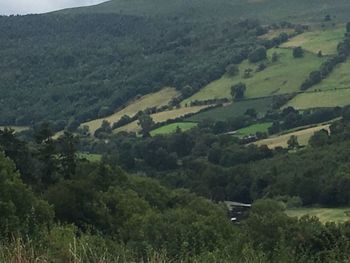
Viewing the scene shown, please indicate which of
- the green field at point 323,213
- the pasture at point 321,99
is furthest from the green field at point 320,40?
the green field at point 323,213

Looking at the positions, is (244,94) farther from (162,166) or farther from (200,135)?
(162,166)

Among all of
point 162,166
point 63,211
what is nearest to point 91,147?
point 162,166

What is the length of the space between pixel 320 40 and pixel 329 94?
3878 cm

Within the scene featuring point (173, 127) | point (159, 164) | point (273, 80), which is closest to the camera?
point (159, 164)

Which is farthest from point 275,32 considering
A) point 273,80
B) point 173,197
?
point 173,197

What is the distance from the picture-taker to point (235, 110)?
11762 centimetres

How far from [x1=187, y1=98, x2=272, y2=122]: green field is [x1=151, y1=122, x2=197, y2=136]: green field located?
6.90 feet

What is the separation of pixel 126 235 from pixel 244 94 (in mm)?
95825

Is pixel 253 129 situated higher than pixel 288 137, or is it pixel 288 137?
pixel 288 137

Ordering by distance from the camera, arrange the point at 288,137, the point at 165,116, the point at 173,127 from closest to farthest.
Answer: the point at 288,137 → the point at 173,127 → the point at 165,116

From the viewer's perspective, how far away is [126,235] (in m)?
32.2

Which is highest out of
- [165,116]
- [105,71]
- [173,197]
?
[173,197]

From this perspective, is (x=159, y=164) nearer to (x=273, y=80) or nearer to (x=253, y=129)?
(x=253, y=129)

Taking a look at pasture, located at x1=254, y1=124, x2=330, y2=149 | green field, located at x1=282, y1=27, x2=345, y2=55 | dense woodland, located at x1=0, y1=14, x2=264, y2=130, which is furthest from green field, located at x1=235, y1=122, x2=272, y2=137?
green field, located at x1=282, y1=27, x2=345, y2=55
